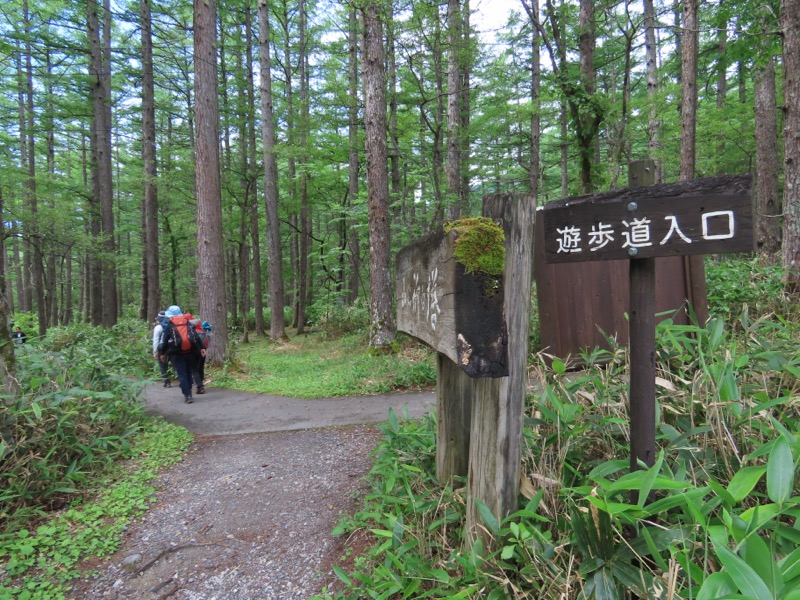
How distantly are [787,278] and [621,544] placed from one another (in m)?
5.37

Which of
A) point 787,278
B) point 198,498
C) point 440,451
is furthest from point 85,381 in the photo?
point 787,278

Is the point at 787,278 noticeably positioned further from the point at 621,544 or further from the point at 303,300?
the point at 303,300

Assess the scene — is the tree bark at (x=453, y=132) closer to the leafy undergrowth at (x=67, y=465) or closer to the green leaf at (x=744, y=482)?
the leafy undergrowth at (x=67, y=465)

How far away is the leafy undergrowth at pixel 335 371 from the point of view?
268 inches

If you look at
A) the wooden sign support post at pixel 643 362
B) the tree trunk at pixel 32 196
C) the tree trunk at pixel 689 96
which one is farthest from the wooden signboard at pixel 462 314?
the tree trunk at pixel 32 196

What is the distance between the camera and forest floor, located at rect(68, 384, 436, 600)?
2574mm

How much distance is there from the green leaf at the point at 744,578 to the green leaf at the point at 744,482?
0.42m

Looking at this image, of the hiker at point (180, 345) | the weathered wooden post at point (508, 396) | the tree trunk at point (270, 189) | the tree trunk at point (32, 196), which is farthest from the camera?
the tree trunk at point (32, 196)

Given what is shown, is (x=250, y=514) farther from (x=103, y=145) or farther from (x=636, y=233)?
(x=103, y=145)

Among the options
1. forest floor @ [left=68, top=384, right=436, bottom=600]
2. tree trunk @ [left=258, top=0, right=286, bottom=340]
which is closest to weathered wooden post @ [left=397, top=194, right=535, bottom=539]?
forest floor @ [left=68, top=384, right=436, bottom=600]

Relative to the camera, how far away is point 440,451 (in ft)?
9.30

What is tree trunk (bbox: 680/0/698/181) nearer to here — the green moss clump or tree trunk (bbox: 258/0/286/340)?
the green moss clump

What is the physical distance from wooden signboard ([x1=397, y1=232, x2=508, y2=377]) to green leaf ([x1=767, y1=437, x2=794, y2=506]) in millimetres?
901

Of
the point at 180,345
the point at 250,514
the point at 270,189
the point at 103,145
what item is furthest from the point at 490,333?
the point at 103,145
